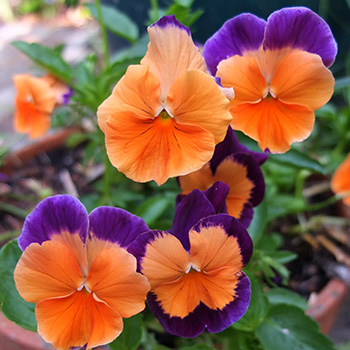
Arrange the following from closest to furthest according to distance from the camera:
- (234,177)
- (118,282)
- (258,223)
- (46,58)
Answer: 1. (118,282)
2. (234,177)
3. (258,223)
4. (46,58)

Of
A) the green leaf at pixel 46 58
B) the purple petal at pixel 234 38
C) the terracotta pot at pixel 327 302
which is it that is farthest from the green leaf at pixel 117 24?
the terracotta pot at pixel 327 302

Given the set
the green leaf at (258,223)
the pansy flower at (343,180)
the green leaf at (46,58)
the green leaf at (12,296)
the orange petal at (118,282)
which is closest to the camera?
the orange petal at (118,282)

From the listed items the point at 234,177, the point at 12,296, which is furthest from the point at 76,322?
the point at 234,177

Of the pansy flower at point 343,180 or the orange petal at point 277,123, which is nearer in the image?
the orange petal at point 277,123

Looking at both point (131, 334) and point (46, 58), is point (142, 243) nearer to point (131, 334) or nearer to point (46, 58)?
point (131, 334)

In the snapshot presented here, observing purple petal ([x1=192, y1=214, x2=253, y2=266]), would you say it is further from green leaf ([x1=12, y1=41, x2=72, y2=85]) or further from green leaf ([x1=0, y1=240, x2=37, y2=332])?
green leaf ([x1=12, y1=41, x2=72, y2=85])

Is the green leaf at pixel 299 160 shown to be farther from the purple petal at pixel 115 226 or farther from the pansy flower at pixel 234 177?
the purple petal at pixel 115 226

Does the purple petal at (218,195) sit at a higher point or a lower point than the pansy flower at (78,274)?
higher
